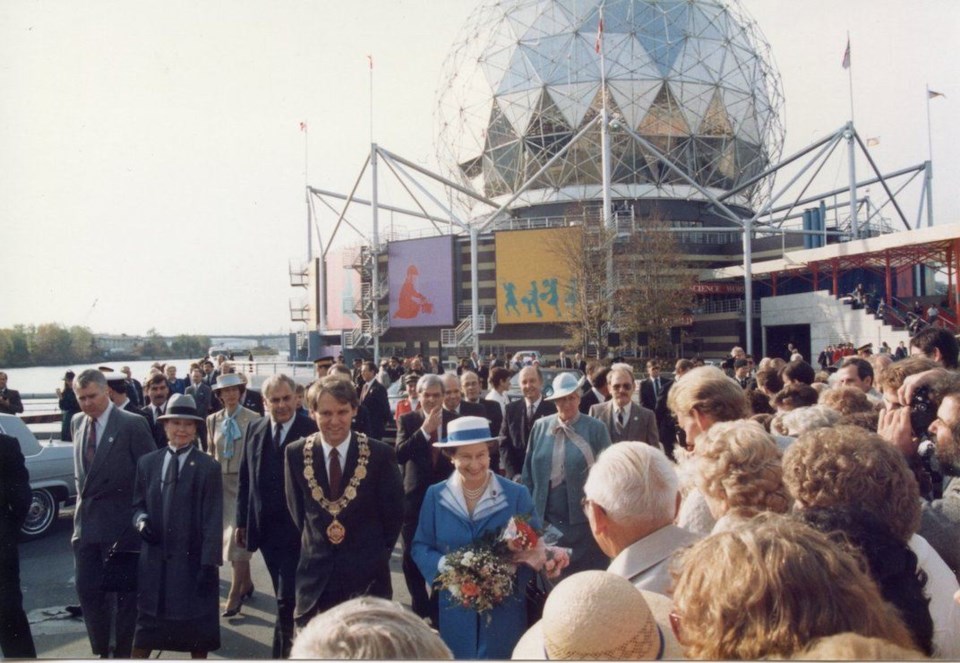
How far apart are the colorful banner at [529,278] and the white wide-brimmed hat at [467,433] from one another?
31.7 meters

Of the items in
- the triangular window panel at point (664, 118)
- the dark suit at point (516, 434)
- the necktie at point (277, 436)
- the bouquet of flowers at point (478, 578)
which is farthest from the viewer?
the triangular window panel at point (664, 118)

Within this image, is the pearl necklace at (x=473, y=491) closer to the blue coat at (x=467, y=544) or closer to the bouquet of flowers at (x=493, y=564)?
the blue coat at (x=467, y=544)

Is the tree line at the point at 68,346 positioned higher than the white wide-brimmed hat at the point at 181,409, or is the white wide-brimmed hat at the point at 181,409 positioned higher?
the tree line at the point at 68,346

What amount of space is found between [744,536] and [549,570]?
6.51 ft

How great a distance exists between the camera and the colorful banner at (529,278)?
35.9m

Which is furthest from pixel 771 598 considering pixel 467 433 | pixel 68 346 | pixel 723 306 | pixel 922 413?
pixel 723 306

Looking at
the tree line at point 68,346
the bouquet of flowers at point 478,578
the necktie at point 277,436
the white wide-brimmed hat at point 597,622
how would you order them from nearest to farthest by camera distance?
1. the white wide-brimmed hat at point 597,622
2. the bouquet of flowers at point 478,578
3. the tree line at point 68,346
4. the necktie at point 277,436

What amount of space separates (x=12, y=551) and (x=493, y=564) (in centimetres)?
299

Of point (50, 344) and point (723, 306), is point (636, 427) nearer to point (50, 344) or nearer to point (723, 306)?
point (50, 344)

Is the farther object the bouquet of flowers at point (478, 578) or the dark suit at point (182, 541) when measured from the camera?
the dark suit at point (182, 541)

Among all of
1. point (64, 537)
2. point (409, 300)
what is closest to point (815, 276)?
point (409, 300)

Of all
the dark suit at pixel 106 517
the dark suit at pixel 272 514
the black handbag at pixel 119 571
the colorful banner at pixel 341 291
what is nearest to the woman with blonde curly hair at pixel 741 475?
the dark suit at pixel 272 514

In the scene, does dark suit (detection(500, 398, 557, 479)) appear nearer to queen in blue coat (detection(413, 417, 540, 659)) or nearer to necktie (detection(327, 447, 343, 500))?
queen in blue coat (detection(413, 417, 540, 659))

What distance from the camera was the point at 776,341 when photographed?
34.0 m
